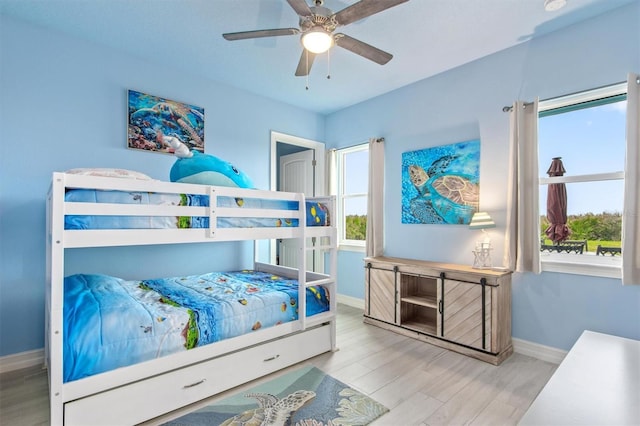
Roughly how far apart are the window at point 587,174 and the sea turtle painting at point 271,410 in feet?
7.26

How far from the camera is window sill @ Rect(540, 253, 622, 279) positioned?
7.54 ft

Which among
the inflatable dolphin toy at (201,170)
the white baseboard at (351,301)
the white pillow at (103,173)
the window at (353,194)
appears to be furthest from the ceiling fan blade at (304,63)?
the white baseboard at (351,301)

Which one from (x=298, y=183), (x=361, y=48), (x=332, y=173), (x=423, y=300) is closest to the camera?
(x=361, y=48)

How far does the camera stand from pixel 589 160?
8.09 ft

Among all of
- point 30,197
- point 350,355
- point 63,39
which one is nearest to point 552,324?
point 350,355

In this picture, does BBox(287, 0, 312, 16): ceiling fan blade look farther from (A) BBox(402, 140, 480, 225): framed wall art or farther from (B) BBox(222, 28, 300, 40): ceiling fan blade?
(A) BBox(402, 140, 480, 225): framed wall art

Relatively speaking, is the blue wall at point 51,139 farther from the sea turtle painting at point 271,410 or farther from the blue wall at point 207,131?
the sea turtle painting at point 271,410

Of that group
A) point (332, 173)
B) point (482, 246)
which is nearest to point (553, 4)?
point (482, 246)

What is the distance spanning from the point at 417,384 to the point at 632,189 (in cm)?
200

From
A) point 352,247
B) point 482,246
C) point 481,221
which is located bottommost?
point 352,247

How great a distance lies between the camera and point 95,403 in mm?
1578

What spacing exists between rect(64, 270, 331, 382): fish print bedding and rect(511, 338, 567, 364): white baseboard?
1.71 meters

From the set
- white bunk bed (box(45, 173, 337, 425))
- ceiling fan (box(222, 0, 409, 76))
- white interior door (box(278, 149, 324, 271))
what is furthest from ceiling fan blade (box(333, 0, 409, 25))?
white interior door (box(278, 149, 324, 271))

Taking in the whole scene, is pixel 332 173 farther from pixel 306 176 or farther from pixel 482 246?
pixel 482 246
